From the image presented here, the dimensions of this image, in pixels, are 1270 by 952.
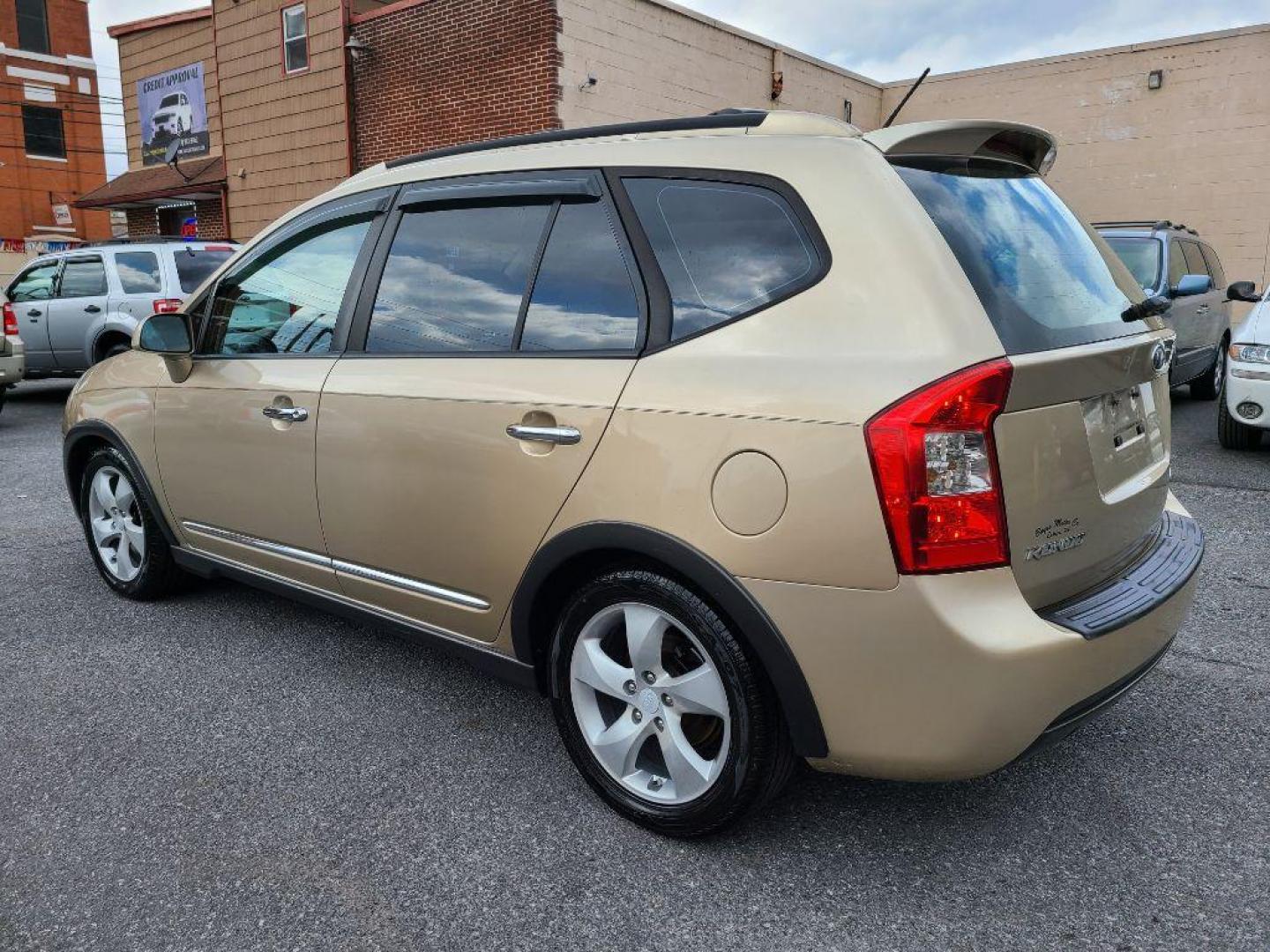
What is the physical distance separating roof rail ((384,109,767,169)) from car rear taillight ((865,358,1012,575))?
0.94 metres

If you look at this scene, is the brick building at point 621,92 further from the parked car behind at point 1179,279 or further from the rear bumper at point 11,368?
the rear bumper at point 11,368

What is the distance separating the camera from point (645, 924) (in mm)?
2207

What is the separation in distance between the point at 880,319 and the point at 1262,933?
1589mm

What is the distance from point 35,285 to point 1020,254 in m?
12.6

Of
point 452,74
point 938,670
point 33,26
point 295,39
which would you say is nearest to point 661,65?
point 452,74

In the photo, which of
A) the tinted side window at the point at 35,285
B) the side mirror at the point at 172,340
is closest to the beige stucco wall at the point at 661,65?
the tinted side window at the point at 35,285

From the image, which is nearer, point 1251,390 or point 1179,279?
point 1251,390

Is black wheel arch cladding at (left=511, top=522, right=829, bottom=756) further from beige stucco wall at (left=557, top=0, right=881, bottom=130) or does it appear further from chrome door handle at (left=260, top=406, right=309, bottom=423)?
beige stucco wall at (left=557, top=0, right=881, bottom=130)

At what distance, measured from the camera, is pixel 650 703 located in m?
2.47

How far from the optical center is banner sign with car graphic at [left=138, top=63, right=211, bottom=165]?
2006 cm

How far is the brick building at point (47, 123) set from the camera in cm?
3709

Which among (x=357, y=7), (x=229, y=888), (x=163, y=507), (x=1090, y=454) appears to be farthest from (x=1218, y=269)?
(x=357, y=7)

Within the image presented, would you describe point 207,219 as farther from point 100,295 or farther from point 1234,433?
point 1234,433

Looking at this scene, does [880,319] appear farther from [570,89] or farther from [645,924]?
[570,89]
